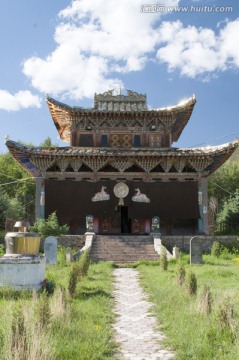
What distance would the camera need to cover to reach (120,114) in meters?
28.9

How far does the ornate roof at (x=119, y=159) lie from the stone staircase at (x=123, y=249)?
5.26m

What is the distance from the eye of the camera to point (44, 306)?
20.6 feet

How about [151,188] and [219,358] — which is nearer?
[219,358]

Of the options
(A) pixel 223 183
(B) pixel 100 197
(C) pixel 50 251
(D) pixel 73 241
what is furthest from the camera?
(A) pixel 223 183

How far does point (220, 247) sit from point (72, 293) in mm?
14726

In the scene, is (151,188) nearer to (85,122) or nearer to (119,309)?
(85,122)

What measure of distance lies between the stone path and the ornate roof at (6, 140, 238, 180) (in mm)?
14882

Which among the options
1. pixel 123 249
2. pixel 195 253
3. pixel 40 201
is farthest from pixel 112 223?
pixel 195 253

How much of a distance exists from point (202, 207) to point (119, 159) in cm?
657

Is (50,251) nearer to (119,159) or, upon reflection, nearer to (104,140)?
(119,159)

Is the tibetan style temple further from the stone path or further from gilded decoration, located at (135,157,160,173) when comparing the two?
the stone path

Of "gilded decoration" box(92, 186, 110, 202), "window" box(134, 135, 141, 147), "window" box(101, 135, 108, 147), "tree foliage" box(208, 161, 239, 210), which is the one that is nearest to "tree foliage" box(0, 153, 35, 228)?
"window" box(101, 135, 108, 147)

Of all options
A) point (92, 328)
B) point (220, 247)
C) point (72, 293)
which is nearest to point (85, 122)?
point (220, 247)

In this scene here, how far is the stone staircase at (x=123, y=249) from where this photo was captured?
20.2 meters
